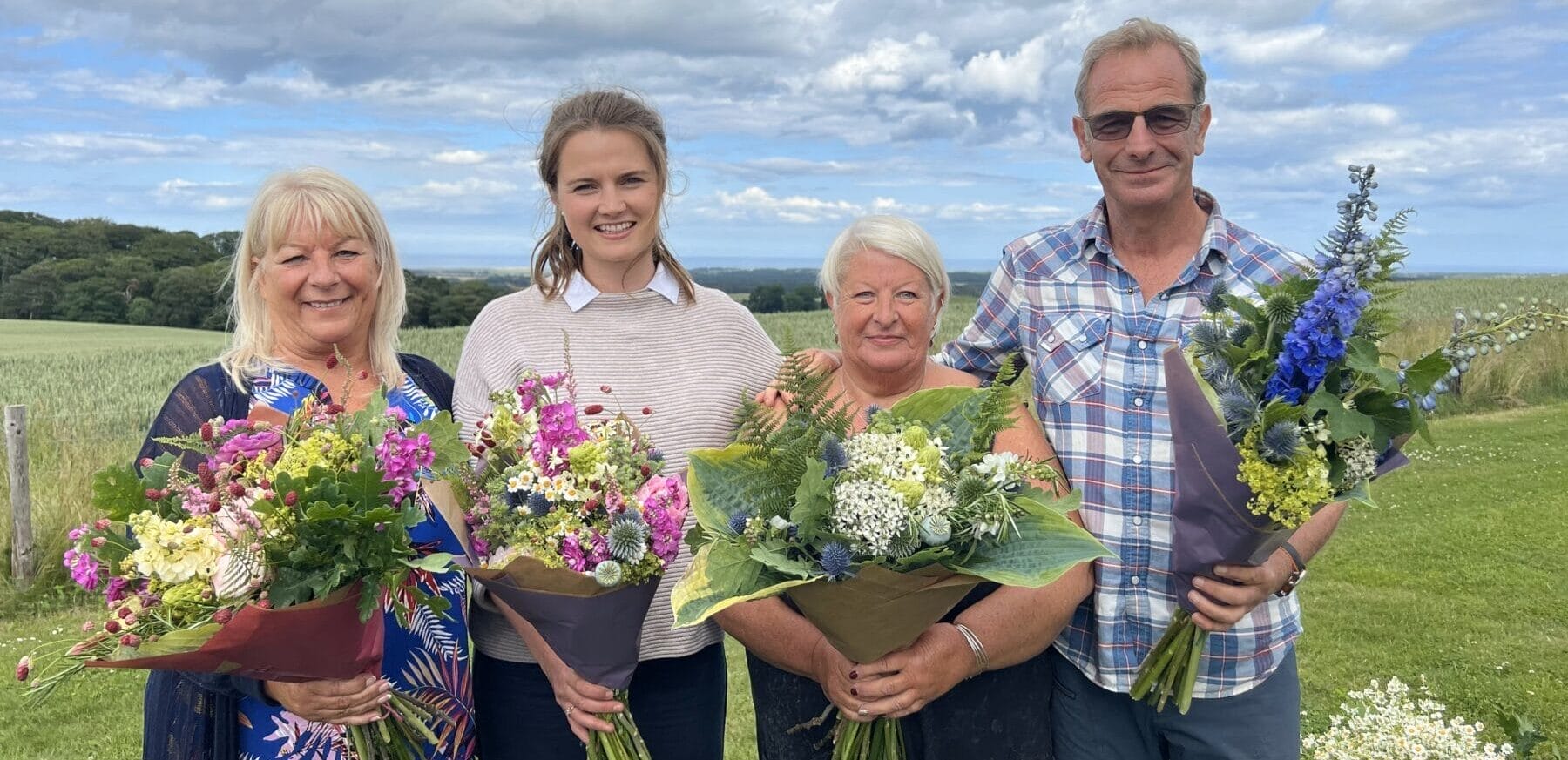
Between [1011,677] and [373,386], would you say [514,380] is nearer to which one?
[373,386]

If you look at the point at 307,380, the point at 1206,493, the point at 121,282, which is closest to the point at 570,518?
the point at 307,380

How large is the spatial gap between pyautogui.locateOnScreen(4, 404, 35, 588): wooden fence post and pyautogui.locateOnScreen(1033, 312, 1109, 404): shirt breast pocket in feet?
28.3

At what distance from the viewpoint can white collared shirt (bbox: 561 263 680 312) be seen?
10.9 ft

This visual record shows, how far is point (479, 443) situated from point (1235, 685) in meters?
2.29

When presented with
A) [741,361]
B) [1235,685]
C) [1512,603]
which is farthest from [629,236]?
[1512,603]

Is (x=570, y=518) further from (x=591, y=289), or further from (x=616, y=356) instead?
(x=591, y=289)

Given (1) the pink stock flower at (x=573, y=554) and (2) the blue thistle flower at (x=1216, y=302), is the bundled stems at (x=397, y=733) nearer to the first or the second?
(1) the pink stock flower at (x=573, y=554)

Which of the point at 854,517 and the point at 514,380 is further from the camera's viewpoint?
the point at 514,380

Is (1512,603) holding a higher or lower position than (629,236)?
lower

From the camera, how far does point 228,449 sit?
2.33m

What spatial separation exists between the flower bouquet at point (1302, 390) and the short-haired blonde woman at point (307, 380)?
1.97 meters

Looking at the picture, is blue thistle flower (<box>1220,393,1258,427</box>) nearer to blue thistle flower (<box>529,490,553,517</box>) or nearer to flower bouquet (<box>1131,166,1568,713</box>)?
flower bouquet (<box>1131,166,1568,713</box>)

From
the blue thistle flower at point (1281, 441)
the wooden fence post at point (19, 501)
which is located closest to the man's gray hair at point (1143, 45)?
the blue thistle flower at point (1281, 441)

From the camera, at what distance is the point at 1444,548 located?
29.6ft
